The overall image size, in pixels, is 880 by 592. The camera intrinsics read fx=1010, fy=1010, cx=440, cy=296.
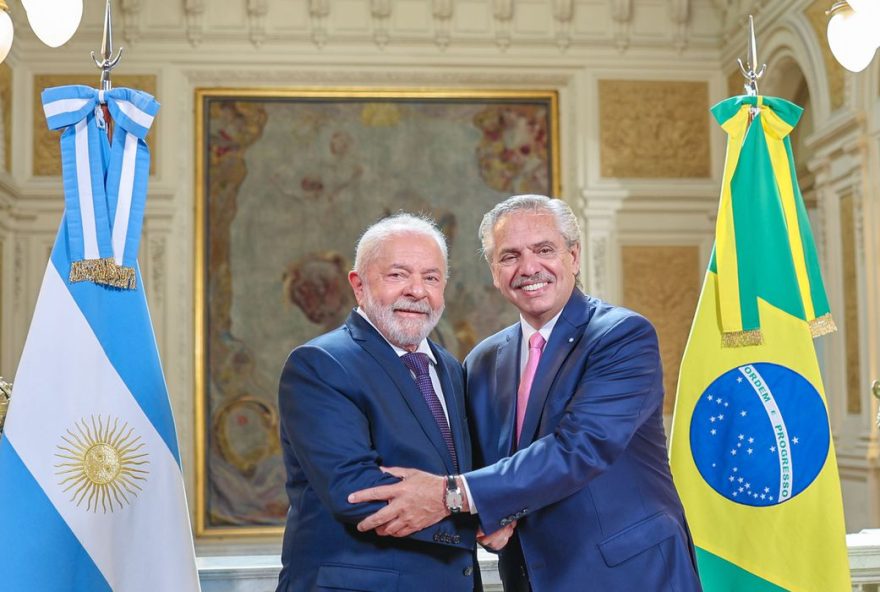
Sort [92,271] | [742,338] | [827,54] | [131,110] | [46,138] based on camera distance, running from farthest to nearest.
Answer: [46,138], [827,54], [742,338], [131,110], [92,271]

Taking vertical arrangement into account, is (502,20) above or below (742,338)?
above

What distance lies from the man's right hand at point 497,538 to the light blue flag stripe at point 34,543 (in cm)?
133

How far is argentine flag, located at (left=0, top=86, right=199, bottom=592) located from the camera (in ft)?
11.0

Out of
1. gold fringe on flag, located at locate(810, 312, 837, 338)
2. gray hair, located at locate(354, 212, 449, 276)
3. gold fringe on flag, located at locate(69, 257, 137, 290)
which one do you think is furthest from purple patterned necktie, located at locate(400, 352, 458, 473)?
gold fringe on flag, located at locate(810, 312, 837, 338)

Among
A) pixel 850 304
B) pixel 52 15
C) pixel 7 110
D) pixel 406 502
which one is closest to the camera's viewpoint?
pixel 406 502

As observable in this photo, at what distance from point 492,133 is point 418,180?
2.99 feet

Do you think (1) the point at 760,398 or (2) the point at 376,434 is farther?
(1) the point at 760,398

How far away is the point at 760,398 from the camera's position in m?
4.06

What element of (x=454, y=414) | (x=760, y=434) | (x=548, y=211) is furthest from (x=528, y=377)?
(x=760, y=434)

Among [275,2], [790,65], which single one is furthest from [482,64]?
[790,65]

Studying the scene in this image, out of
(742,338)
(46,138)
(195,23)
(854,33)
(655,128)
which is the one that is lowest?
(742,338)

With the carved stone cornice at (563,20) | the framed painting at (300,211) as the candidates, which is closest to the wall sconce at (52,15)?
the framed painting at (300,211)

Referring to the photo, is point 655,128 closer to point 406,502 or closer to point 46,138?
point 46,138

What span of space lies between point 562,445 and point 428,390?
464 millimetres
